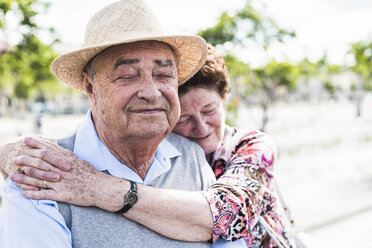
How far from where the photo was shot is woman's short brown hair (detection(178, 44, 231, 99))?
7.54 feet

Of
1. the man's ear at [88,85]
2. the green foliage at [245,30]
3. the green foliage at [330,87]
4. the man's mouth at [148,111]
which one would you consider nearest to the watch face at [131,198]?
the man's mouth at [148,111]

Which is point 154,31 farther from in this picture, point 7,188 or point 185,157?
point 7,188

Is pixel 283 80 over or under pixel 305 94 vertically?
over

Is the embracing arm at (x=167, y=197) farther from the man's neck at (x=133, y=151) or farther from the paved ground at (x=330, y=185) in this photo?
the paved ground at (x=330, y=185)

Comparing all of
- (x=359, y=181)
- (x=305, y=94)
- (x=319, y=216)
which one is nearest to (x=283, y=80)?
(x=359, y=181)

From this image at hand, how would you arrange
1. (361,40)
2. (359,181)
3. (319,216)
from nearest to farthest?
(319,216) → (359,181) → (361,40)

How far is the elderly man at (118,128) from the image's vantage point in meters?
1.43

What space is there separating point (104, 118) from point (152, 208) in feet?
1.67

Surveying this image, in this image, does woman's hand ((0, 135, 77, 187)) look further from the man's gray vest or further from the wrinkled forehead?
the wrinkled forehead

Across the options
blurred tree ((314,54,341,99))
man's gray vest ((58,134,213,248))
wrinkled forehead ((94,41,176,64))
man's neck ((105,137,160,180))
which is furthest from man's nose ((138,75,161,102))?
blurred tree ((314,54,341,99))

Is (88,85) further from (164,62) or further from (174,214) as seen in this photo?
(174,214)

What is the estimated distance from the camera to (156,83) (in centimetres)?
169

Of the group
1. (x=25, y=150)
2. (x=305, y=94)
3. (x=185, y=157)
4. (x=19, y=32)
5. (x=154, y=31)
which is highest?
(x=154, y=31)

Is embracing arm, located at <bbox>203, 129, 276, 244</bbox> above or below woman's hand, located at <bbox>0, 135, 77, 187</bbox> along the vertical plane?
below
